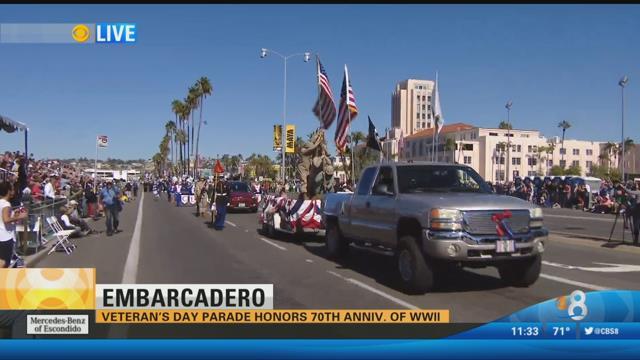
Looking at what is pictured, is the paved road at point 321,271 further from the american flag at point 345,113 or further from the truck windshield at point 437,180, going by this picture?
the american flag at point 345,113

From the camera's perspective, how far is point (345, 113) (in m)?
21.2

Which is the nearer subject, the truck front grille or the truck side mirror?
the truck front grille

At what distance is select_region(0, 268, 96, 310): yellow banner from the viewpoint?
6242mm

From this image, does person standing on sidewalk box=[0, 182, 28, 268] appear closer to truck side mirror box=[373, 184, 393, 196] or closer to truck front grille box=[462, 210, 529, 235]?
truck side mirror box=[373, 184, 393, 196]

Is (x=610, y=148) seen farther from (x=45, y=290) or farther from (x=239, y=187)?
(x=45, y=290)

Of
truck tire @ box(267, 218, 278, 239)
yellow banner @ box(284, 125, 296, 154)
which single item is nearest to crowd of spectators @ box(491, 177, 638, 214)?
yellow banner @ box(284, 125, 296, 154)

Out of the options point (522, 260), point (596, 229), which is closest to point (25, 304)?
point (522, 260)

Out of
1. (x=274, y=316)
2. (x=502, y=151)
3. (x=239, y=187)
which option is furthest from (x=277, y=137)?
(x=502, y=151)

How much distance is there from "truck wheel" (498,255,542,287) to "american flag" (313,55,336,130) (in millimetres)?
11733

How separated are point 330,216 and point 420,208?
4.26 m

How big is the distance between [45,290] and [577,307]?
5.61m

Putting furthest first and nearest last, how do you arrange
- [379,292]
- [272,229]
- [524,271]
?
[272,229], [524,271], [379,292]
